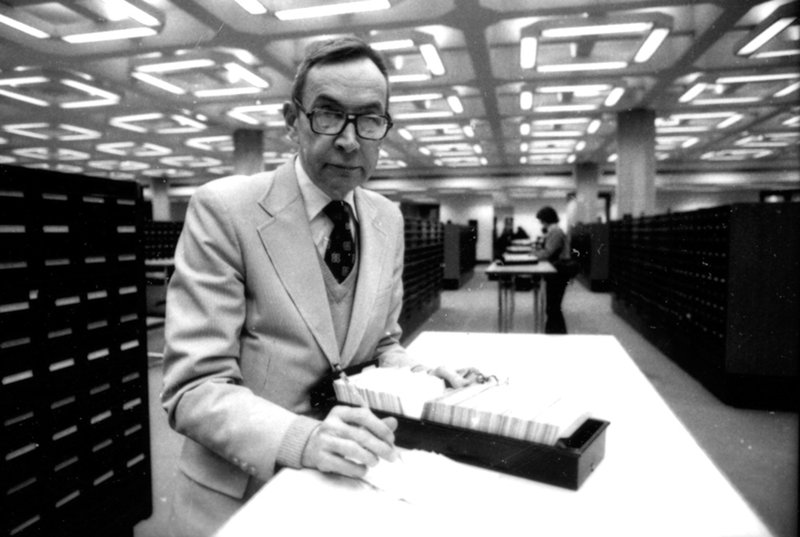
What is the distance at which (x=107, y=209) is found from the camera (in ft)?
6.02

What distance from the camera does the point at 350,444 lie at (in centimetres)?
75

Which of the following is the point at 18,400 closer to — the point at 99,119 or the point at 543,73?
the point at 543,73

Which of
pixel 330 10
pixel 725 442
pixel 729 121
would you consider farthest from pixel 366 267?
pixel 729 121

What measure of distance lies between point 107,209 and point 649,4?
5.71 metres

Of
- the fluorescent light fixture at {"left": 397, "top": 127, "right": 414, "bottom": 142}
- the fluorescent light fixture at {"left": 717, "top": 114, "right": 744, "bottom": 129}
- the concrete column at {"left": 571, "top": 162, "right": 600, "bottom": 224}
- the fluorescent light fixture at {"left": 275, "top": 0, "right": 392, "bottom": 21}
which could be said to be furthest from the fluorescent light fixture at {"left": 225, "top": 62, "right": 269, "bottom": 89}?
the concrete column at {"left": 571, "top": 162, "right": 600, "bottom": 224}

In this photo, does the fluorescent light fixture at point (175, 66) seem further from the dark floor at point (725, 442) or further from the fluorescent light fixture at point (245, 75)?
the dark floor at point (725, 442)

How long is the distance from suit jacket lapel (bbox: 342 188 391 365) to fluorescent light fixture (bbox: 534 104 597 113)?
939 centimetres

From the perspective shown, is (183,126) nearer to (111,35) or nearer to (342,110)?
(111,35)

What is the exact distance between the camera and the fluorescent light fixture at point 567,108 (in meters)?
9.76

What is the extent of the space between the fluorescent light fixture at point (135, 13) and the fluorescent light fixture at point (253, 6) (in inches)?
40.3

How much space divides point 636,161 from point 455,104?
3.87m

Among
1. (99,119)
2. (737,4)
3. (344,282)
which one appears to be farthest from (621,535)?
(99,119)

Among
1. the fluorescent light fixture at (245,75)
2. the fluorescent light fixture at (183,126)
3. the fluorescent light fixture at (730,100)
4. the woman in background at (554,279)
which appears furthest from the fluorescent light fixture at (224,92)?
the fluorescent light fixture at (730,100)

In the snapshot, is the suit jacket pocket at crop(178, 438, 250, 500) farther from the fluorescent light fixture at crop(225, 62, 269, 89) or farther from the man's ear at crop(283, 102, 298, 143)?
the fluorescent light fixture at crop(225, 62, 269, 89)
